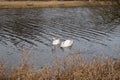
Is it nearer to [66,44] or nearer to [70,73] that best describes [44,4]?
[66,44]

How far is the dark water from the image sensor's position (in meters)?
22.0

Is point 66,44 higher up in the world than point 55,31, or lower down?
higher up

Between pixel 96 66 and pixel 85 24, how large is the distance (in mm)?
20150

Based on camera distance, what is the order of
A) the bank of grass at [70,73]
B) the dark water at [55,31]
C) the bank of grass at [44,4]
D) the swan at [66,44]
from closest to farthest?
the bank of grass at [70,73]
the dark water at [55,31]
the swan at [66,44]
the bank of grass at [44,4]

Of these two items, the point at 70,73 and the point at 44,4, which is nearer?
the point at 70,73

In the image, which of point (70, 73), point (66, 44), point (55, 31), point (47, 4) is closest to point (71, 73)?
point (70, 73)

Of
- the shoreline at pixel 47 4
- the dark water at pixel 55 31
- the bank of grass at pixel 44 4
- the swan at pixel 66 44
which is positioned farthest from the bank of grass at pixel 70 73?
the bank of grass at pixel 44 4

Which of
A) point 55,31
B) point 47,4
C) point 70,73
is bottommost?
point 47,4

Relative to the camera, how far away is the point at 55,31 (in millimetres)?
29641

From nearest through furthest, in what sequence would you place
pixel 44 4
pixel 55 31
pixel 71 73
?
pixel 71 73 → pixel 55 31 → pixel 44 4

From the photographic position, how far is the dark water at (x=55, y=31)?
2202cm

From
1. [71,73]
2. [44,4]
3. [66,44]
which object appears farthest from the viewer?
[44,4]

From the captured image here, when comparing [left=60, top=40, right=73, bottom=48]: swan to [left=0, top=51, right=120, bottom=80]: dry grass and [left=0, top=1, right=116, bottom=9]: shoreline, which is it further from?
[left=0, top=1, right=116, bottom=9]: shoreline

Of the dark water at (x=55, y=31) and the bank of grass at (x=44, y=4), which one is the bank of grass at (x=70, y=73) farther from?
the bank of grass at (x=44, y=4)
